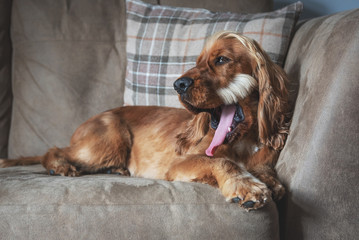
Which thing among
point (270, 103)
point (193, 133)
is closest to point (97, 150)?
point (193, 133)

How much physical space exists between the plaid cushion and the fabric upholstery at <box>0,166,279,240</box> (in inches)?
44.4

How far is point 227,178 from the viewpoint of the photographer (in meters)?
1.34

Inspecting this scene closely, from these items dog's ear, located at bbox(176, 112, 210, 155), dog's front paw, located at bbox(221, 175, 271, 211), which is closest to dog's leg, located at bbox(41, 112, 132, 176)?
dog's ear, located at bbox(176, 112, 210, 155)

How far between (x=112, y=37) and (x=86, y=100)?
47 centimetres

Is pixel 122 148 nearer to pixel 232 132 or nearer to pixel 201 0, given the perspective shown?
pixel 232 132

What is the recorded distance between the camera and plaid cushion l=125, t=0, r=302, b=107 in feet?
7.20

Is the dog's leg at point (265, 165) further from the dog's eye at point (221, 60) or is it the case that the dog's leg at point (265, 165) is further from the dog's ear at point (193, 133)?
the dog's eye at point (221, 60)

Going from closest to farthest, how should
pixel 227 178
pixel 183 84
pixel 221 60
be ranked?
pixel 227 178
pixel 183 84
pixel 221 60

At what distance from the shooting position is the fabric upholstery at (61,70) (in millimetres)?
2494

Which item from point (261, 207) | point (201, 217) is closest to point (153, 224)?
point (201, 217)

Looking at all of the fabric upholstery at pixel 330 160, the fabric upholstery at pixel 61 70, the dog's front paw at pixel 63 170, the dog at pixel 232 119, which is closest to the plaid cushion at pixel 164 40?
the fabric upholstery at pixel 61 70

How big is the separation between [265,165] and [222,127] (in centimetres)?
25

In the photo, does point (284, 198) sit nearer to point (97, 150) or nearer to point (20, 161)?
point (97, 150)

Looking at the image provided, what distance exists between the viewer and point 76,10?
2.52 meters
